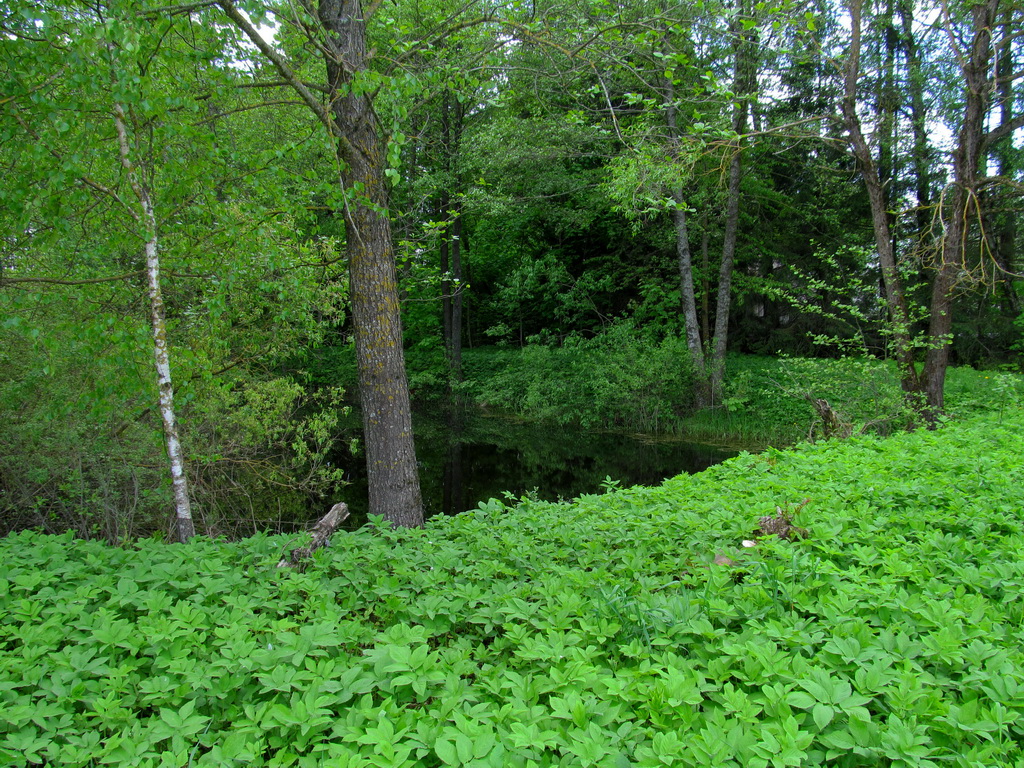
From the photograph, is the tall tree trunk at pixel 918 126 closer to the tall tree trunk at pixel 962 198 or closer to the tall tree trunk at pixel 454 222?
the tall tree trunk at pixel 962 198

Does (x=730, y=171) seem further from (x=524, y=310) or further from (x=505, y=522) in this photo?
(x=505, y=522)

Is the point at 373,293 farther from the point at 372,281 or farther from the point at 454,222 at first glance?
the point at 454,222

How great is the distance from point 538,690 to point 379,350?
345 cm

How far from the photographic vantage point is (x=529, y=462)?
13.3 metres

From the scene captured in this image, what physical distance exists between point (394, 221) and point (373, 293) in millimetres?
5258

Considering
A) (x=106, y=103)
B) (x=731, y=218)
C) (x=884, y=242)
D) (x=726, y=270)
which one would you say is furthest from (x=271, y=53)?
(x=726, y=270)

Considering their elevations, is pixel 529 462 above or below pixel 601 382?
below

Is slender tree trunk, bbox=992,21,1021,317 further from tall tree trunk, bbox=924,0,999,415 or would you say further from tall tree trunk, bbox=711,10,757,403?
tall tree trunk, bbox=924,0,999,415

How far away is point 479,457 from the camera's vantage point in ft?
45.8

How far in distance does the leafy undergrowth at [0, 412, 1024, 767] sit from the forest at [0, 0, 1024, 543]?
2.01 m

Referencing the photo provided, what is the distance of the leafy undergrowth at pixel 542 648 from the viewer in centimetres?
158

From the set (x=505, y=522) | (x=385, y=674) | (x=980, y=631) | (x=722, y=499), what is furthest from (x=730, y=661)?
(x=722, y=499)

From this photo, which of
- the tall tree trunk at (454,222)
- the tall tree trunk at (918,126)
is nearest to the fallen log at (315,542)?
the tall tree trunk at (454,222)

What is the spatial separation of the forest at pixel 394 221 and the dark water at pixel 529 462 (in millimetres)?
1121
